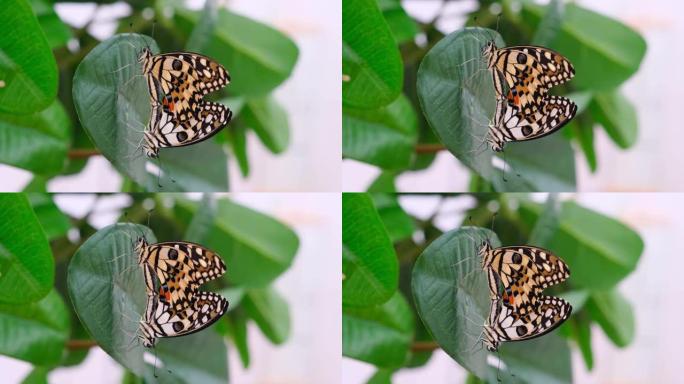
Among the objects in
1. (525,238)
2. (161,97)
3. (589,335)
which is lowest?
(589,335)

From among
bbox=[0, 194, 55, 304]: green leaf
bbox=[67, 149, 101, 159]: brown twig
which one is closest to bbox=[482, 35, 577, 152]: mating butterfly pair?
bbox=[67, 149, 101, 159]: brown twig

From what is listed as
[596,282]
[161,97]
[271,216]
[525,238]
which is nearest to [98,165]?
[161,97]

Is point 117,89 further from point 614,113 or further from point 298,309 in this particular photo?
point 614,113

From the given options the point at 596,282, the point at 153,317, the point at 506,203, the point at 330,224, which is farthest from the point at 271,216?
the point at 596,282

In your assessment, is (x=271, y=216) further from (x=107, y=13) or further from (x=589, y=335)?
(x=589, y=335)

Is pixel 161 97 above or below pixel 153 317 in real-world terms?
above

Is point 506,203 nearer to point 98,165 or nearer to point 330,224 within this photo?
point 330,224

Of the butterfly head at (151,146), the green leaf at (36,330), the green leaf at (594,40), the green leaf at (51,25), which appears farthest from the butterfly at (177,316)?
the green leaf at (594,40)

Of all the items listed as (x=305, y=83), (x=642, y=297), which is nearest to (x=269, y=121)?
(x=305, y=83)
